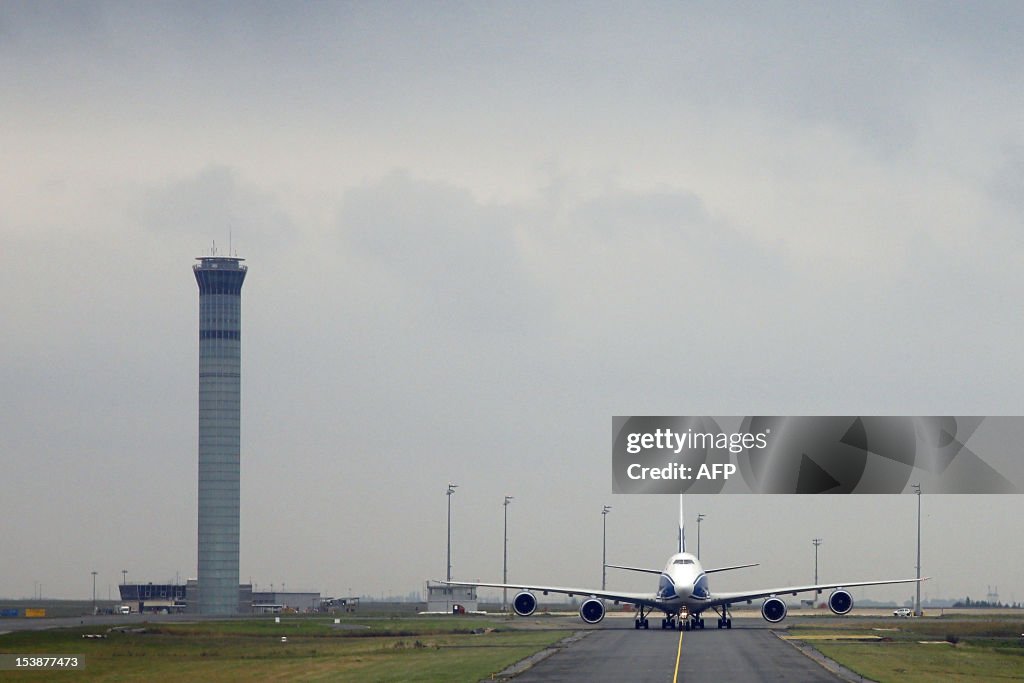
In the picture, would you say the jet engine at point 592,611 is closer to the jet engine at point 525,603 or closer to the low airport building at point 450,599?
the jet engine at point 525,603

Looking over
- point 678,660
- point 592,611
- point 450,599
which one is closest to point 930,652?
point 678,660

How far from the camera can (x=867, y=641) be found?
96.2m

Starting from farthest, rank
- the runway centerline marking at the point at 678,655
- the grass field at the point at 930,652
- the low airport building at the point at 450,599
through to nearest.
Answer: the low airport building at the point at 450,599 → the grass field at the point at 930,652 → the runway centerline marking at the point at 678,655

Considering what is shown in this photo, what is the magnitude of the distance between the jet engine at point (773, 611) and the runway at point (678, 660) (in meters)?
12.5

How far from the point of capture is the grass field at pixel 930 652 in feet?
222

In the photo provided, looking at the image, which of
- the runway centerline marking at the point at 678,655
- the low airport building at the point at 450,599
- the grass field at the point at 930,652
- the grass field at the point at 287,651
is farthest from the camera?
the low airport building at the point at 450,599

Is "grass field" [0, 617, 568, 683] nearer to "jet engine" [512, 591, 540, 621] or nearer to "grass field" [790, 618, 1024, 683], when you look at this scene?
"jet engine" [512, 591, 540, 621]

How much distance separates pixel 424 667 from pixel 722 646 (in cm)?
2126

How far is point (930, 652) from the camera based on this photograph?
3334 inches

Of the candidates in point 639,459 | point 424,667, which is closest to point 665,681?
point 424,667

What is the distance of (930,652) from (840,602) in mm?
26007

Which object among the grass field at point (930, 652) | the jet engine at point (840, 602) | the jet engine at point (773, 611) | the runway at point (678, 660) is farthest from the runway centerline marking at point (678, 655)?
the jet engine at point (840, 602)

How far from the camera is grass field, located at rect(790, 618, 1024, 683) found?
67.6 meters

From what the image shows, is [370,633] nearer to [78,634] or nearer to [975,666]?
[78,634]
